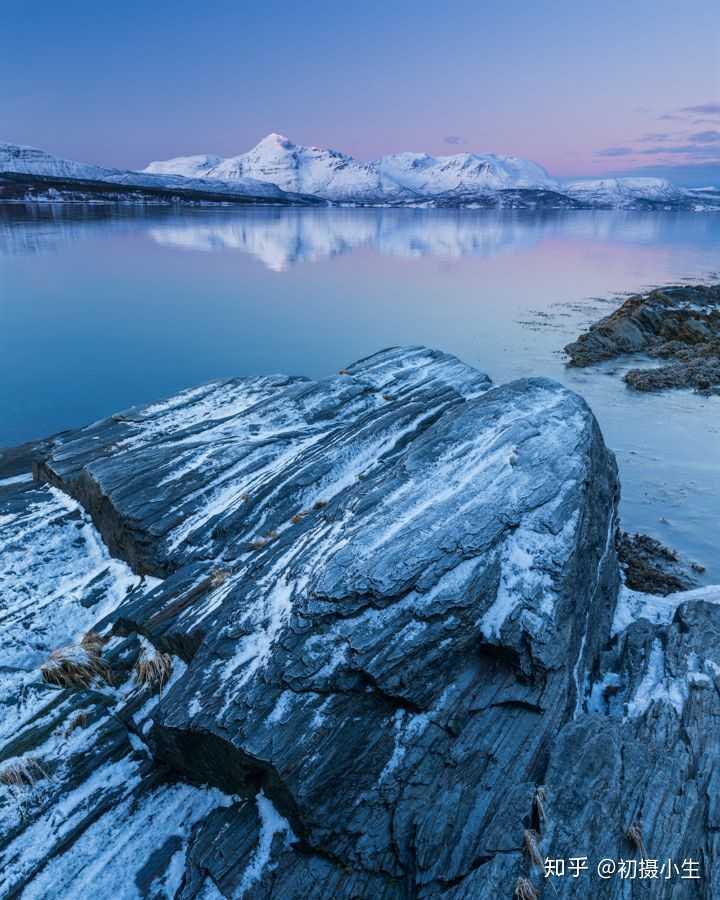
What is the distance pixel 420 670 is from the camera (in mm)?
7777

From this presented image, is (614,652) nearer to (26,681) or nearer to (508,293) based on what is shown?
(26,681)

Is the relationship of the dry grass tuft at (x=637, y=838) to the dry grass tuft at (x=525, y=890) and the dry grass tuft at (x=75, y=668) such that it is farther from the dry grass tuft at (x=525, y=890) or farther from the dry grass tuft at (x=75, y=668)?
the dry grass tuft at (x=75, y=668)

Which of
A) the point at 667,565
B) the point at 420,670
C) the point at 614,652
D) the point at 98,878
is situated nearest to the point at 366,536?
the point at 420,670

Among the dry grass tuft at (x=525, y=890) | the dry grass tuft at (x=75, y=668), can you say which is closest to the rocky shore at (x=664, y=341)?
the dry grass tuft at (x=525, y=890)

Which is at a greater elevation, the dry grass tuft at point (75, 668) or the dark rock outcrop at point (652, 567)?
the dry grass tuft at point (75, 668)

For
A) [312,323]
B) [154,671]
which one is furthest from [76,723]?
[312,323]

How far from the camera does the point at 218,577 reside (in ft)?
34.7

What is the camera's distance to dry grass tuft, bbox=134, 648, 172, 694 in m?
9.23

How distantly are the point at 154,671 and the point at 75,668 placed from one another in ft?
4.83

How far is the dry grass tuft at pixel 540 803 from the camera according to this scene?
21.8ft

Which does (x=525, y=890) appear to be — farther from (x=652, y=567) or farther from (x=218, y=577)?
(x=652, y=567)

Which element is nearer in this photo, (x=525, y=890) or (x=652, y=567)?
(x=525, y=890)

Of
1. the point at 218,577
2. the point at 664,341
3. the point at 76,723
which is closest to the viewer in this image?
the point at 76,723

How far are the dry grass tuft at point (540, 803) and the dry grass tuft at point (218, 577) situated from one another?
250 inches
